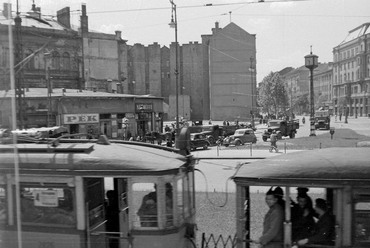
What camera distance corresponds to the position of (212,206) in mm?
11898

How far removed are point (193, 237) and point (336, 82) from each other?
84.6 metres

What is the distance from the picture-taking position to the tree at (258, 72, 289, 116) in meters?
88.6

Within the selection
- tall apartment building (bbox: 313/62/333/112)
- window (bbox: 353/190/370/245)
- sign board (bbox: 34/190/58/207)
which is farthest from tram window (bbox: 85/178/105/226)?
tall apartment building (bbox: 313/62/333/112)

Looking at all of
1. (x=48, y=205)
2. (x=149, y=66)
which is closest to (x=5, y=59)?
(x=48, y=205)

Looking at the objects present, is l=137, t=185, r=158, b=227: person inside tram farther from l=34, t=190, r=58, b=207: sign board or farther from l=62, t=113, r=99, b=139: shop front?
l=62, t=113, r=99, b=139: shop front

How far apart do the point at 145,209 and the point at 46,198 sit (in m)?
1.54

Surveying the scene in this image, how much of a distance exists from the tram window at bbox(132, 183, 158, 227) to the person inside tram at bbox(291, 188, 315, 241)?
6.84 ft

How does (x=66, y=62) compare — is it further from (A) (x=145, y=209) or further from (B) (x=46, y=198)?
(A) (x=145, y=209)

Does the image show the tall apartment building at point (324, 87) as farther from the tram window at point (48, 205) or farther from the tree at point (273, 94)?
the tram window at point (48, 205)

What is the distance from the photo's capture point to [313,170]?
18.2ft

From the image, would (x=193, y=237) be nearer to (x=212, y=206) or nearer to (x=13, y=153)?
(x=13, y=153)

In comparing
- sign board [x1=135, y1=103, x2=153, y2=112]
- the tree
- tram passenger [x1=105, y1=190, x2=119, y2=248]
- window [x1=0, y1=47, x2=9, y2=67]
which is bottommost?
tram passenger [x1=105, y1=190, x2=119, y2=248]

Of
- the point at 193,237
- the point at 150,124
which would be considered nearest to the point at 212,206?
the point at 193,237

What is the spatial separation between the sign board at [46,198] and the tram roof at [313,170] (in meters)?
2.78
